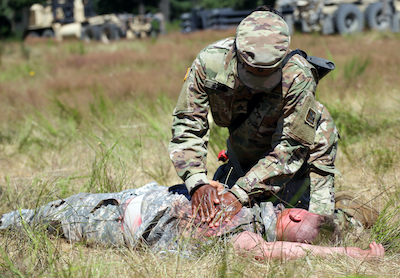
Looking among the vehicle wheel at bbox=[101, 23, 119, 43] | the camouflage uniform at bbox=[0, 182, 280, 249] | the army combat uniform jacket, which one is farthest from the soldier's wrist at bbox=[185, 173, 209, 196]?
the vehicle wheel at bbox=[101, 23, 119, 43]

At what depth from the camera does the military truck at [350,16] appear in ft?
38.4

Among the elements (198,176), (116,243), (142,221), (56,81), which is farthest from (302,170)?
(56,81)

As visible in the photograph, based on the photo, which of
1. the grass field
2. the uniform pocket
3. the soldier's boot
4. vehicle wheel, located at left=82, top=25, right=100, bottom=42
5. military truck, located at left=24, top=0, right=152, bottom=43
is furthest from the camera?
military truck, located at left=24, top=0, right=152, bottom=43

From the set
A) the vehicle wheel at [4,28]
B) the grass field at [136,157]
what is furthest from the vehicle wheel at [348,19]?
the vehicle wheel at [4,28]

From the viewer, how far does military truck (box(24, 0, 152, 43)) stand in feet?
56.7

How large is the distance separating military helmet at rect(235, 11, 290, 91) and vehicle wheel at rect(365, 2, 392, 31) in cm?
1137

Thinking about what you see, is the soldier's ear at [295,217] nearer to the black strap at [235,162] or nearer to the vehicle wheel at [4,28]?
the black strap at [235,162]

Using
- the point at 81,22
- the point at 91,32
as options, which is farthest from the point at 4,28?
the point at 91,32

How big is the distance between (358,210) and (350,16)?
38.3ft

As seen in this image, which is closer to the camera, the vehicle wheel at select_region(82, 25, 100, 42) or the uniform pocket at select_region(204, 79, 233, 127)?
the uniform pocket at select_region(204, 79, 233, 127)

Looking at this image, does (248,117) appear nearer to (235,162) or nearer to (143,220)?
(235,162)

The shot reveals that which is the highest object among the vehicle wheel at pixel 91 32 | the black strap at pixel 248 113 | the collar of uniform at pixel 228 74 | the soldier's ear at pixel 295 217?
the collar of uniform at pixel 228 74

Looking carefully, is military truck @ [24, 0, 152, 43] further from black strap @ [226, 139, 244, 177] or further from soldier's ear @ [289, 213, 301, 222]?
soldier's ear @ [289, 213, 301, 222]

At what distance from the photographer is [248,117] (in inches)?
86.3
